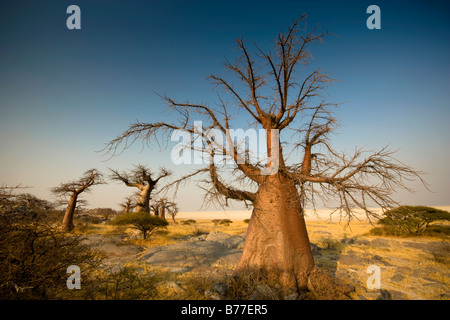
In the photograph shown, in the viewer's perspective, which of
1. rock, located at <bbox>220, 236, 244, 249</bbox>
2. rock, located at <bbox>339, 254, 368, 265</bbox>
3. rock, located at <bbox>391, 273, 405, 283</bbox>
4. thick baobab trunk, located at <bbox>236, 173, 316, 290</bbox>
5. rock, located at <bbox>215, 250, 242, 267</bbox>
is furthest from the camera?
rock, located at <bbox>220, 236, 244, 249</bbox>

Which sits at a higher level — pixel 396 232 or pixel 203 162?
pixel 203 162

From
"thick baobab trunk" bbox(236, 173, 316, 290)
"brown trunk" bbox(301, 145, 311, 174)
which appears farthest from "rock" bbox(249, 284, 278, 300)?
"brown trunk" bbox(301, 145, 311, 174)

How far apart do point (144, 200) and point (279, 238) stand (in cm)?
1231

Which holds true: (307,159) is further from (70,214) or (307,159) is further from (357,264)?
(70,214)

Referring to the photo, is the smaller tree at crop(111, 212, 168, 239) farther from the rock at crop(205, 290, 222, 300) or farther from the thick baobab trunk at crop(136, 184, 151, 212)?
the rock at crop(205, 290, 222, 300)

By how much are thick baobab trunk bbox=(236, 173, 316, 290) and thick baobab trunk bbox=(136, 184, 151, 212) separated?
11.4 metres

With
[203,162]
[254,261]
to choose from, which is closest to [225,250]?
[254,261]

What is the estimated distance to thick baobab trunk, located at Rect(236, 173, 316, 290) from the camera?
4.34m

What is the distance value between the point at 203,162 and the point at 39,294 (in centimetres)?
358

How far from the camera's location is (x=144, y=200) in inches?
567

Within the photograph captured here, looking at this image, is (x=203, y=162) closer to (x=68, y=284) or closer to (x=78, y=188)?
(x=68, y=284)

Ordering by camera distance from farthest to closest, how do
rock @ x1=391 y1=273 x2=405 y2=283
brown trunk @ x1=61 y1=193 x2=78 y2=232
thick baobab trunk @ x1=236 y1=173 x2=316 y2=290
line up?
brown trunk @ x1=61 y1=193 x2=78 y2=232 < rock @ x1=391 y1=273 x2=405 y2=283 < thick baobab trunk @ x1=236 y1=173 x2=316 y2=290

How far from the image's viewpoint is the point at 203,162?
14.7 ft

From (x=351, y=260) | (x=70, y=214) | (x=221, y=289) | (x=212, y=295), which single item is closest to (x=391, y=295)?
(x=351, y=260)
